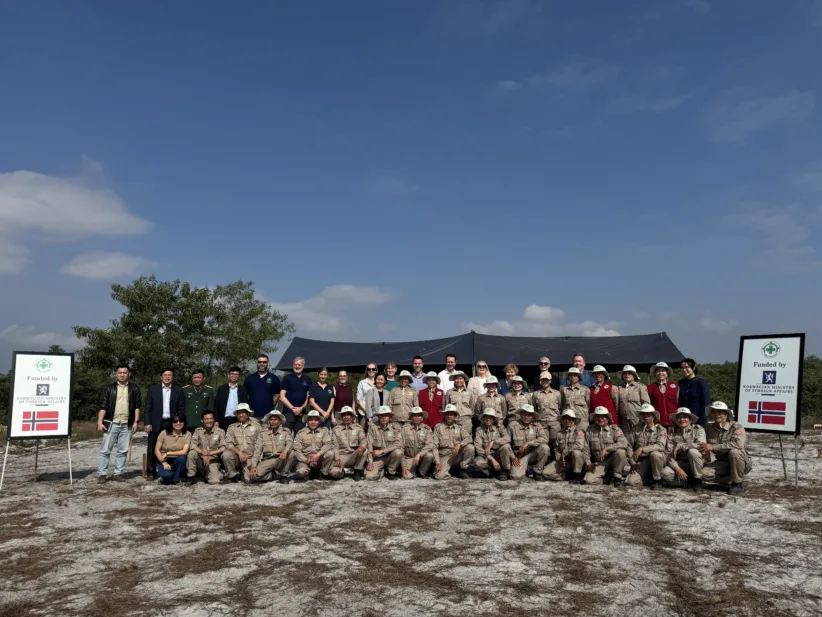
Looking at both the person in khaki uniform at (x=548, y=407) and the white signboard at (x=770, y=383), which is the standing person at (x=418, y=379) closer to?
the person in khaki uniform at (x=548, y=407)

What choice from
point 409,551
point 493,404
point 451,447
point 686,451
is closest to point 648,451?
point 686,451

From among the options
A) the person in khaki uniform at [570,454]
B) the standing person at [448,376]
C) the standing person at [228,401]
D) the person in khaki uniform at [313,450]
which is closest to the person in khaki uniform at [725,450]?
the person in khaki uniform at [570,454]

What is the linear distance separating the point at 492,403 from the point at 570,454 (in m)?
1.36

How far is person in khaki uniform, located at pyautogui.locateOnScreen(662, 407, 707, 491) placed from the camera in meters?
7.91

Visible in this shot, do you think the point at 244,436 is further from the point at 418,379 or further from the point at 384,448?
the point at 418,379

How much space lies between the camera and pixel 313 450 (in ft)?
29.2

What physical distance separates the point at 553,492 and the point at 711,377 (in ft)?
52.9

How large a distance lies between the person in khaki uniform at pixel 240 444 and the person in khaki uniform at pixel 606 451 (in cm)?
460

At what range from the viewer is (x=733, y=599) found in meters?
4.04

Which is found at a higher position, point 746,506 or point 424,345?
point 424,345

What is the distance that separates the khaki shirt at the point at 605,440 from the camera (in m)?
8.37

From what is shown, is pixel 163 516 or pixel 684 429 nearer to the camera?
pixel 163 516

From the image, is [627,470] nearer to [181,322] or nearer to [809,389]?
[809,389]

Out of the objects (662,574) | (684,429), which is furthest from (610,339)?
(662,574)
